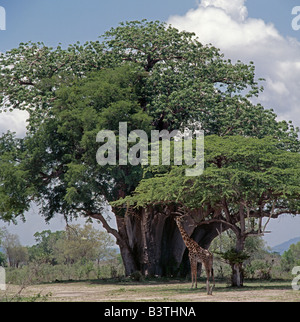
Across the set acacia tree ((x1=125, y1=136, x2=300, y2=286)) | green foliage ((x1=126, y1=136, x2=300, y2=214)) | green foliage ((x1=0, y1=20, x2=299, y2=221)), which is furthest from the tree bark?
green foliage ((x1=0, y1=20, x2=299, y2=221))

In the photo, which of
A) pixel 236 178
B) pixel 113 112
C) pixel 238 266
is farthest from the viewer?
pixel 113 112

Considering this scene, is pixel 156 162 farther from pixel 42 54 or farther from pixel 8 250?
pixel 8 250

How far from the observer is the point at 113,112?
2761 centimetres

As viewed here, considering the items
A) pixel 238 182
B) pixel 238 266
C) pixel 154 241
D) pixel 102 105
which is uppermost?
pixel 102 105

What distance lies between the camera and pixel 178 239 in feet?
104

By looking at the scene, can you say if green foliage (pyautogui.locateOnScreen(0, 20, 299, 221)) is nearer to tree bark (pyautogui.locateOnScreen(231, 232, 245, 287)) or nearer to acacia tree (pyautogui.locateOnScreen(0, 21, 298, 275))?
acacia tree (pyautogui.locateOnScreen(0, 21, 298, 275))

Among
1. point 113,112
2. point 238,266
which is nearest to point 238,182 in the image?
point 238,266

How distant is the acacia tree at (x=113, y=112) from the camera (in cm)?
2844

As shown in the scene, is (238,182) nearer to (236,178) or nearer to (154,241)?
(236,178)

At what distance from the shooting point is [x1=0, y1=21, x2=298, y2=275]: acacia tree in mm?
28438

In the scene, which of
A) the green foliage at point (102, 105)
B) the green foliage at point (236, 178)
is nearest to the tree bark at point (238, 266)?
the green foliage at point (236, 178)

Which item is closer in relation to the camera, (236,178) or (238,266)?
(236,178)
